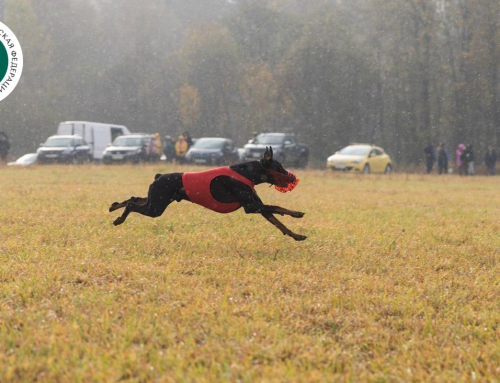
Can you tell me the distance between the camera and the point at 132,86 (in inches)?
2140

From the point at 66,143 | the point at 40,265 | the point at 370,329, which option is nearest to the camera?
the point at 370,329

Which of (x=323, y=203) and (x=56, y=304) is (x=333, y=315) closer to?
(x=56, y=304)

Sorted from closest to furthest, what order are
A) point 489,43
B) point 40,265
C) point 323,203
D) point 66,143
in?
point 40,265 < point 323,203 < point 66,143 < point 489,43

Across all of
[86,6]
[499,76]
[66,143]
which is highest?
[86,6]

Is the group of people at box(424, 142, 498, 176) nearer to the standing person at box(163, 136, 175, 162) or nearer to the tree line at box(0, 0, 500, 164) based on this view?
the tree line at box(0, 0, 500, 164)

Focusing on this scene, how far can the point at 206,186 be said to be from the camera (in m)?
6.22

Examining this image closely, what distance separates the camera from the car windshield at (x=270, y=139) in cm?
2989

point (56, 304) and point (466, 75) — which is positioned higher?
point (466, 75)

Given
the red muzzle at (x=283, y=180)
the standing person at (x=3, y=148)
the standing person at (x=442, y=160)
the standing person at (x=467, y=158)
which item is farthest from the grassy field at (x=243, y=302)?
the standing person at (x=442, y=160)

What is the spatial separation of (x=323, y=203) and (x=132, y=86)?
44647 millimetres

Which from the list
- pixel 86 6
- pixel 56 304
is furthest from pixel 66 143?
pixel 86 6

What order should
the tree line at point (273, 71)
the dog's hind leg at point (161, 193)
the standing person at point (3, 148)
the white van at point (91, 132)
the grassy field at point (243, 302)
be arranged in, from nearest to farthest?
the grassy field at point (243, 302) < the dog's hind leg at point (161, 193) < the standing person at point (3, 148) < the white van at point (91, 132) < the tree line at point (273, 71)

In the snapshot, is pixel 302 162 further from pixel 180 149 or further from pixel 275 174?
pixel 275 174

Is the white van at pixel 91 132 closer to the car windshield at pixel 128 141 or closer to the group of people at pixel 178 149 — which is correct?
the car windshield at pixel 128 141
